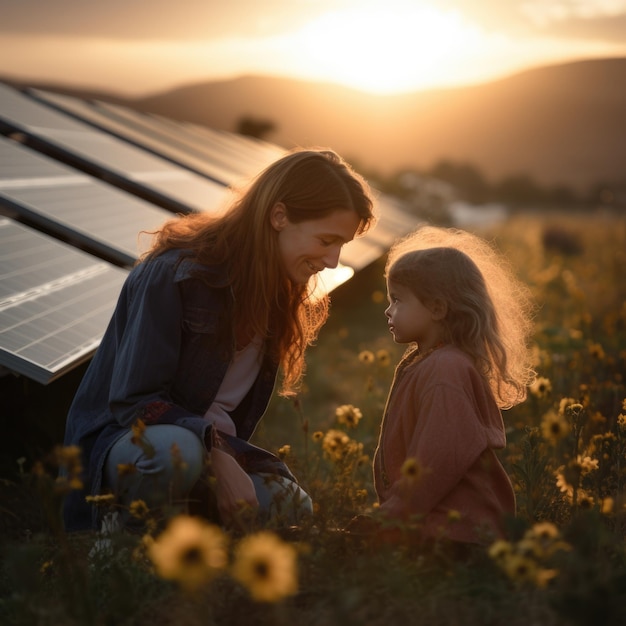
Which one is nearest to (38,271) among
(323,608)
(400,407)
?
(400,407)

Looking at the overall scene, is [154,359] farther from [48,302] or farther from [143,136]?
[143,136]

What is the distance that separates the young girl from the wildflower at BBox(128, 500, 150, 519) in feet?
2.22

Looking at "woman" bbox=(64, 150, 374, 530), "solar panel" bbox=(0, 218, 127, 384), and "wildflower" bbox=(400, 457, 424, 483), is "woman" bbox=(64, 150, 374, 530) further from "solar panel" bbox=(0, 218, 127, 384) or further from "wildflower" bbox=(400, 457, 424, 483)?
"wildflower" bbox=(400, 457, 424, 483)

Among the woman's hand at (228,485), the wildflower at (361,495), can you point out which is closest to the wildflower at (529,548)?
the woman's hand at (228,485)

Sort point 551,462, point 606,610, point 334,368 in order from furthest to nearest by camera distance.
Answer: point 334,368 < point 551,462 < point 606,610

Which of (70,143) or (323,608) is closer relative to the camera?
(323,608)

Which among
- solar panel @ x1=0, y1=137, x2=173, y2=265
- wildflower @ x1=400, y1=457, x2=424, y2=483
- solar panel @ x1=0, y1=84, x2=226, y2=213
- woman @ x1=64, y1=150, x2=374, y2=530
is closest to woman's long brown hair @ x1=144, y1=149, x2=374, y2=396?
woman @ x1=64, y1=150, x2=374, y2=530

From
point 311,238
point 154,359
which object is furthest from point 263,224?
point 154,359

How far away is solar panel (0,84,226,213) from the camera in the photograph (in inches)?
256

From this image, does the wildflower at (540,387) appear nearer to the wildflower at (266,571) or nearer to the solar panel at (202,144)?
the wildflower at (266,571)

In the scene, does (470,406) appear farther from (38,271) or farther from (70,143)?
(70,143)

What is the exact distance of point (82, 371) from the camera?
167 inches

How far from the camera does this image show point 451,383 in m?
2.77

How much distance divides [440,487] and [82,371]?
2.09 meters
